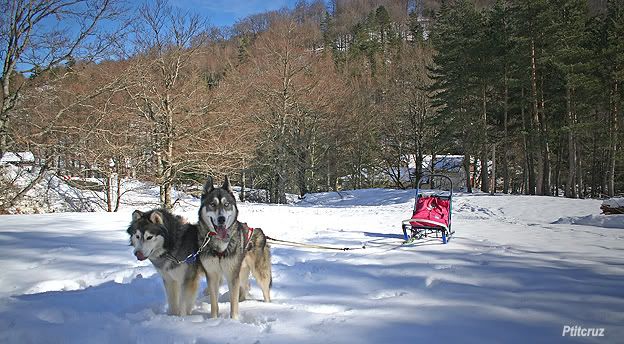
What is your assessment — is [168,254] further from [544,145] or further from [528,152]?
[528,152]

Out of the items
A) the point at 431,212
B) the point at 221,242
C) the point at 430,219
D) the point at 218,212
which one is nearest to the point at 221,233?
the point at 221,242

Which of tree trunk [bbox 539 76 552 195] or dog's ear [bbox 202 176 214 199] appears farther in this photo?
tree trunk [bbox 539 76 552 195]

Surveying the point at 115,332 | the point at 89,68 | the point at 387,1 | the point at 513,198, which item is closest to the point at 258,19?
the point at 89,68

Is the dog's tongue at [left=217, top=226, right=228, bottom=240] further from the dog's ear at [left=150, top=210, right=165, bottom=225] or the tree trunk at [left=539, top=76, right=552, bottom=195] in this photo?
the tree trunk at [left=539, top=76, right=552, bottom=195]

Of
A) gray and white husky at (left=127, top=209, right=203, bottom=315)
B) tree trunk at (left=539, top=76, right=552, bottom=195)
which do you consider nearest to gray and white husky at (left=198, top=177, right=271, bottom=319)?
gray and white husky at (left=127, top=209, right=203, bottom=315)

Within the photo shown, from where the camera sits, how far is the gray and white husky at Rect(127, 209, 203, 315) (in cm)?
367

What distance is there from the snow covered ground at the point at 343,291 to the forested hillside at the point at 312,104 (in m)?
3.68

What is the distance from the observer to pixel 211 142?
1469 centimetres

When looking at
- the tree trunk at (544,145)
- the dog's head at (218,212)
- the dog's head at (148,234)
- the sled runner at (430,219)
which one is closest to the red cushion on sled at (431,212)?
the sled runner at (430,219)

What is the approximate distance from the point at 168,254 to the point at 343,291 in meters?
2.44

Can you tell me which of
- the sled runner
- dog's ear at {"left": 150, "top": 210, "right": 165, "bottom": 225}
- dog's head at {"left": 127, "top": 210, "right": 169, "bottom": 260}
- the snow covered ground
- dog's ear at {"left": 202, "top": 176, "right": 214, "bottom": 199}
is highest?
dog's ear at {"left": 202, "top": 176, "right": 214, "bottom": 199}

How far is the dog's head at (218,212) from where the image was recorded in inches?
145

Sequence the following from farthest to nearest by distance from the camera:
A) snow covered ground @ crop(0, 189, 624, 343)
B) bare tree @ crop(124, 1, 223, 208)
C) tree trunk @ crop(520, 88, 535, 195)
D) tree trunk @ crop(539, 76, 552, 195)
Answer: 1. tree trunk @ crop(520, 88, 535, 195)
2. tree trunk @ crop(539, 76, 552, 195)
3. bare tree @ crop(124, 1, 223, 208)
4. snow covered ground @ crop(0, 189, 624, 343)

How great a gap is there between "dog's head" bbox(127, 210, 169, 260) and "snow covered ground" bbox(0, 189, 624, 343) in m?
0.69
